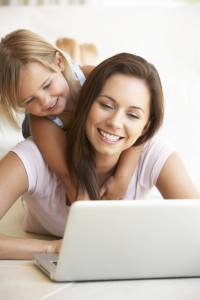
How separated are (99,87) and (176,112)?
1.16 metres

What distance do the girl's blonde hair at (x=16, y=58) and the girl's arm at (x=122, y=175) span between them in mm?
280

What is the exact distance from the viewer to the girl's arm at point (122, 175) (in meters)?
1.79

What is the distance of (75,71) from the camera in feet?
6.39

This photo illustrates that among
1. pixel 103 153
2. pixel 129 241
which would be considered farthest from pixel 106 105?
pixel 129 241

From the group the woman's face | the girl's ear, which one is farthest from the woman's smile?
the girl's ear

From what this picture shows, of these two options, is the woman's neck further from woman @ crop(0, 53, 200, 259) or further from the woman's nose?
the woman's nose

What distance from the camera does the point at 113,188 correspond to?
5.90 ft

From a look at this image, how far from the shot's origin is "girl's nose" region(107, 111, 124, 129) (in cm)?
157

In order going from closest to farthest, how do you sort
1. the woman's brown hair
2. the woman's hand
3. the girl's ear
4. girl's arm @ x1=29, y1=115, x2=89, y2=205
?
the woman's hand, the woman's brown hair, girl's arm @ x1=29, y1=115, x2=89, y2=205, the girl's ear

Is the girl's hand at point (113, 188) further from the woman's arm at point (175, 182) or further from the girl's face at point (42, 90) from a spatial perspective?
the girl's face at point (42, 90)

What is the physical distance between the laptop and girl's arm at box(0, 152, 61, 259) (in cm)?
28

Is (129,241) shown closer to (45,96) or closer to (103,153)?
(103,153)

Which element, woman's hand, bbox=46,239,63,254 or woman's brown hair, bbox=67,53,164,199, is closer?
woman's hand, bbox=46,239,63,254

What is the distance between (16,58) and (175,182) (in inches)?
25.2
